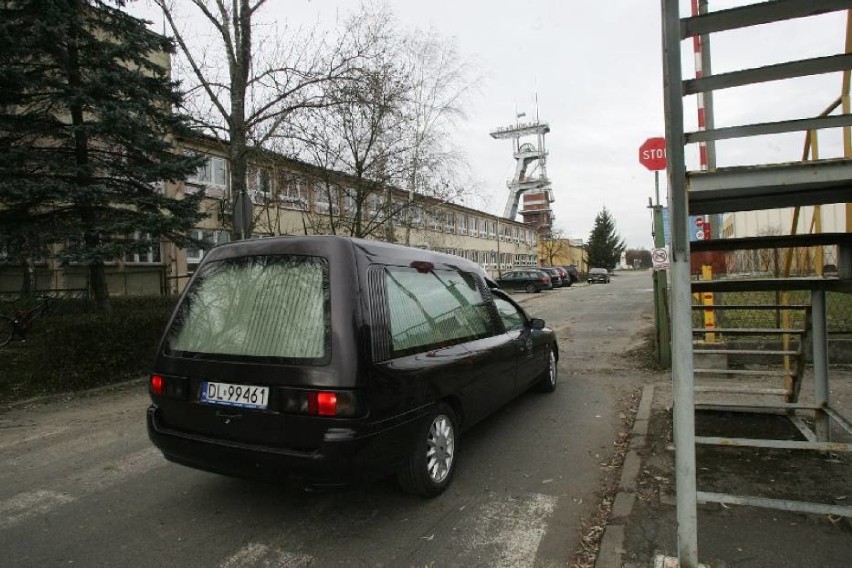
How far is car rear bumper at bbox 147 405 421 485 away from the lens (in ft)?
9.55

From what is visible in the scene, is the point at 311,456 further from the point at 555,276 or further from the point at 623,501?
the point at 555,276

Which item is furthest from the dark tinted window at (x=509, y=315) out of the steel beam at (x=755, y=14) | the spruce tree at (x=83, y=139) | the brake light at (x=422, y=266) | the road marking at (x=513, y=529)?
the spruce tree at (x=83, y=139)

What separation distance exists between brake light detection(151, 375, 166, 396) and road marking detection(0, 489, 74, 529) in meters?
1.07

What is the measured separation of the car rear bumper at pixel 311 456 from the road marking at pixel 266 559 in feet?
1.28

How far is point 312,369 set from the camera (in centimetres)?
300

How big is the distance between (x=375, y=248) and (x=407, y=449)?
4.34ft

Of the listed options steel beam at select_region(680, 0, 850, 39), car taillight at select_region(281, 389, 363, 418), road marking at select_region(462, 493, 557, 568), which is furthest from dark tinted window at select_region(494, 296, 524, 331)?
steel beam at select_region(680, 0, 850, 39)

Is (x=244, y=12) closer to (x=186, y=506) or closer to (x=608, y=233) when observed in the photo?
(x=186, y=506)

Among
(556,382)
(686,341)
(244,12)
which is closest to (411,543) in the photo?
(686,341)

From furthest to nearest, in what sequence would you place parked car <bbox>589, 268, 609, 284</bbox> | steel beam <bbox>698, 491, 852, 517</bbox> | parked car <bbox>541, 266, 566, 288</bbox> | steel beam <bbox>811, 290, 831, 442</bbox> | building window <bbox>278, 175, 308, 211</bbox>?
parked car <bbox>589, 268, 609, 284</bbox> → parked car <bbox>541, 266, 566, 288</bbox> → building window <bbox>278, 175, 308, 211</bbox> → steel beam <bbox>811, 290, 831, 442</bbox> → steel beam <bbox>698, 491, 852, 517</bbox>

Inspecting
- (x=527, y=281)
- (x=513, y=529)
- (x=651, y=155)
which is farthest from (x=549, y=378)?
(x=527, y=281)

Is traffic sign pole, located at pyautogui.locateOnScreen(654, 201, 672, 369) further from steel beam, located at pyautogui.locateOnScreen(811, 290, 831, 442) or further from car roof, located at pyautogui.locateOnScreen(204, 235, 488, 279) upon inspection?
car roof, located at pyautogui.locateOnScreen(204, 235, 488, 279)

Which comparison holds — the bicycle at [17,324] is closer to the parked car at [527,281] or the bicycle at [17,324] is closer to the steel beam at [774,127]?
the steel beam at [774,127]

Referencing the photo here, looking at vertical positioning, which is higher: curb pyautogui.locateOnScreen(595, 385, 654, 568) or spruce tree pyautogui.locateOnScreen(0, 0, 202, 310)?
spruce tree pyautogui.locateOnScreen(0, 0, 202, 310)
